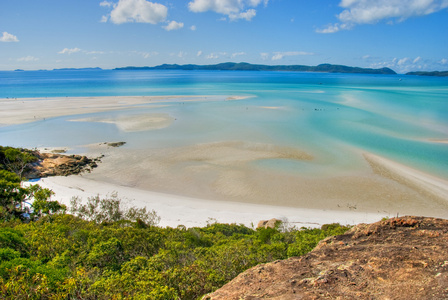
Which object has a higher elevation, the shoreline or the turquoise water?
the turquoise water

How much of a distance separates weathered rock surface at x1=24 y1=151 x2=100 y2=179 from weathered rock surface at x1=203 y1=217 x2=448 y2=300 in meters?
28.2

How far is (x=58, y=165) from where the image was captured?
31688 mm

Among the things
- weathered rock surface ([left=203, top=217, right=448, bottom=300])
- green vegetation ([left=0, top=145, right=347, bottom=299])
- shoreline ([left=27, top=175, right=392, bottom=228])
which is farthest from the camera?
shoreline ([left=27, top=175, right=392, bottom=228])

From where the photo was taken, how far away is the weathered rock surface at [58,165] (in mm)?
29812

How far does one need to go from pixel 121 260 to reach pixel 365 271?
30.8ft

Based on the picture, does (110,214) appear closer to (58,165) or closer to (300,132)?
(58,165)

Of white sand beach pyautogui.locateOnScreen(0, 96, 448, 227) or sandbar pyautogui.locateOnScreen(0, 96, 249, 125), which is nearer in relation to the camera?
white sand beach pyautogui.locateOnScreen(0, 96, 448, 227)

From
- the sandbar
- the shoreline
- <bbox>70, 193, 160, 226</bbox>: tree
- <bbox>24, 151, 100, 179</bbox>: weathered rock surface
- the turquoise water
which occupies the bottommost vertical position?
the shoreline

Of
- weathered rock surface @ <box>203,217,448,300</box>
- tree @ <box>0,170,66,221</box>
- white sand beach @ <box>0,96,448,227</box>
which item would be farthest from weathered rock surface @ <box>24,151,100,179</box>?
weathered rock surface @ <box>203,217,448,300</box>

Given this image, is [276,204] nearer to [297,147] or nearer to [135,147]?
[297,147]

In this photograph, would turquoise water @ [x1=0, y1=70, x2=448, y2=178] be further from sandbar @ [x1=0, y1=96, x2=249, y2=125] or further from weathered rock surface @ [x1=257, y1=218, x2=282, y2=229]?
weathered rock surface @ [x1=257, y1=218, x2=282, y2=229]

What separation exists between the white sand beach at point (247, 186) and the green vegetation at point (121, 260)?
568cm

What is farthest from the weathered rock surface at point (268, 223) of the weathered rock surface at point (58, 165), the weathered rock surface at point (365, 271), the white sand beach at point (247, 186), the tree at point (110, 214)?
the weathered rock surface at point (58, 165)

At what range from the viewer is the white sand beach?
22344mm
